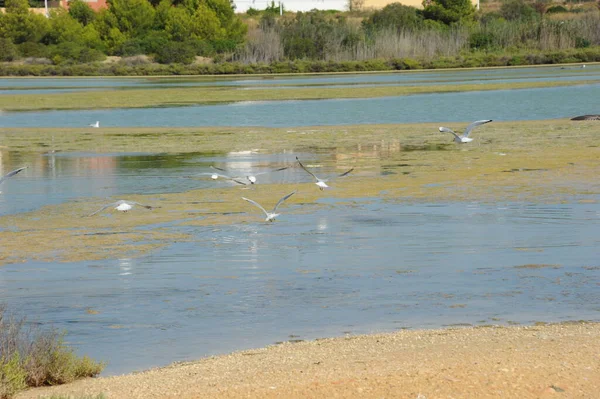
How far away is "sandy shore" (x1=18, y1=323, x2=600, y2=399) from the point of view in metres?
6.92

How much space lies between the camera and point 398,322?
960 cm

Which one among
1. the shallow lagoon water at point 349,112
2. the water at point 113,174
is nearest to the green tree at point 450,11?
the shallow lagoon water at point 349,112

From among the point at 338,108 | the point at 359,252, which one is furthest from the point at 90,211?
the point at 338,108

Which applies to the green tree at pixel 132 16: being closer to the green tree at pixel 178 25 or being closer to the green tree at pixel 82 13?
the green tree at pixel 178 25

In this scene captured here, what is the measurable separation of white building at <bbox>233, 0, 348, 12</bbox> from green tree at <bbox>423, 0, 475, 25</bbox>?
49.2 ft

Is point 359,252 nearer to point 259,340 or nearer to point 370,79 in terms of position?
point 259,340

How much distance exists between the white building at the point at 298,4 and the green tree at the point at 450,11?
49.2 ft

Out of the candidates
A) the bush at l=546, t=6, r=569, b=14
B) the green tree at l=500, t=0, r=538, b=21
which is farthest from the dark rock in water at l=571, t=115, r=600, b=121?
the bush at l=546, t=6, r=569, b=14

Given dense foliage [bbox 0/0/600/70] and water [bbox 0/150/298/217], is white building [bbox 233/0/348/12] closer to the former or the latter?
dense foliage [bbox 0/0/600/70]

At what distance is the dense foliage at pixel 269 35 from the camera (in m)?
68.4

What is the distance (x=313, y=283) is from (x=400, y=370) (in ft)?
12.5

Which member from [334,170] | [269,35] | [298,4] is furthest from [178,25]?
[334,170]

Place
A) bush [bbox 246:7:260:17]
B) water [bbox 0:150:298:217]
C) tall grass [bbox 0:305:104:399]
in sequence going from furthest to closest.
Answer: bush [bbox 246:7:260:17] < water [bbox 0:150:298:217] < tall grass [bbox 0:305:104:399]

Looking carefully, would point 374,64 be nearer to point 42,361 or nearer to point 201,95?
point 201,95
